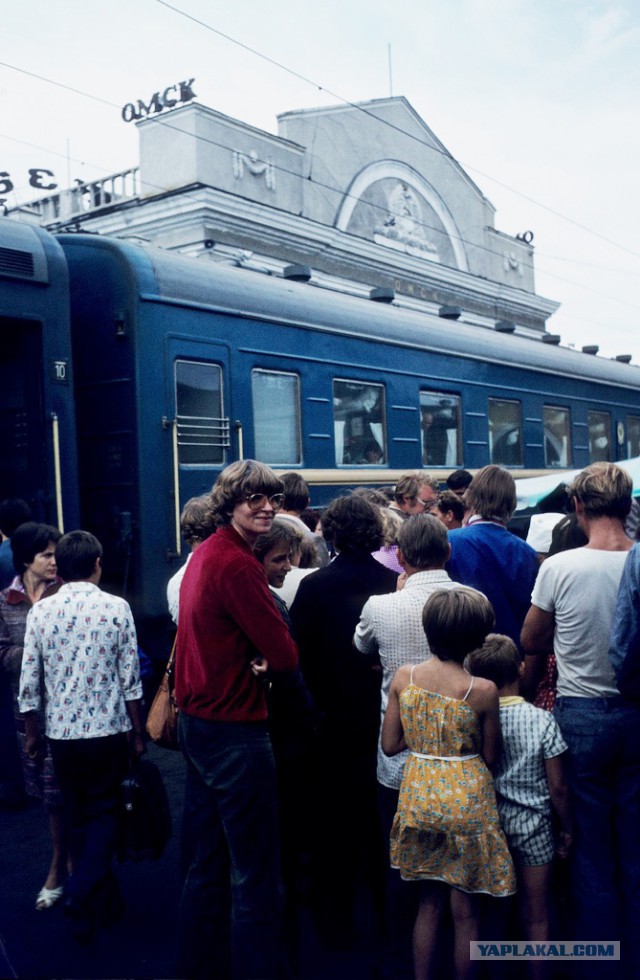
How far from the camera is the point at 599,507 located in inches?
137

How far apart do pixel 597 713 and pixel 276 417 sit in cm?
540

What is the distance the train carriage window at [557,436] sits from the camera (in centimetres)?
1272

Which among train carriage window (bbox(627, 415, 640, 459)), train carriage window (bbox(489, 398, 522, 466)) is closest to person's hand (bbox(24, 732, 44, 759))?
train carriage window (bbox(489, 398, 522, 466))

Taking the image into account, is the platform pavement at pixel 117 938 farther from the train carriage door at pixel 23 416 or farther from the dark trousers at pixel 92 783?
the train carriage door at pixel 23 416

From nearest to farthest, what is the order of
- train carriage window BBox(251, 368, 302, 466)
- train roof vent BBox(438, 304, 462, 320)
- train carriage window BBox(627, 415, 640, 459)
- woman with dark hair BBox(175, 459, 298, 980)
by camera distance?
1. woman with dark hair BBox(175, 459, 298, 980)
2. train carriage window BBox(251, 368, 302, 466)
3. train roof vent BBox(438, 304, 462, 320)
4. train carriage window BBox(627, 415, 640, 459)

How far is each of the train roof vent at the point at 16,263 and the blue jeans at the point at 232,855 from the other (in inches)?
173

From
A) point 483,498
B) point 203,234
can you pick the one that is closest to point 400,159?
point 203,234

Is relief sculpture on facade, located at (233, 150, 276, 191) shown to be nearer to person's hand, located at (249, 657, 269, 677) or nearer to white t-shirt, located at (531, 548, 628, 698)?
white t-shirt, located at (531, 548, 628, 698)

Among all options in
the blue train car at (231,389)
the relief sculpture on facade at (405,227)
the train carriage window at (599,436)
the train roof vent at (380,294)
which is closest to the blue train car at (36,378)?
the blue train car at (231,389)

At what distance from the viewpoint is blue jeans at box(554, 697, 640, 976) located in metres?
3.34

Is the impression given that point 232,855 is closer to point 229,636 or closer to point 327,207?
point 229,636

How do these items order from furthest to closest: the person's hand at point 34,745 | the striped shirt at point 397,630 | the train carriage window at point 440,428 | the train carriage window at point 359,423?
1. the train carriage window at point 440,428
2. the train carriage window at point 359,423
3. the person's hand at point 34,745
4. the striped shirt at point 397,630

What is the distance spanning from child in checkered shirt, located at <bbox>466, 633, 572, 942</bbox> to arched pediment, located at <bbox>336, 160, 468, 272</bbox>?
63.9 feet

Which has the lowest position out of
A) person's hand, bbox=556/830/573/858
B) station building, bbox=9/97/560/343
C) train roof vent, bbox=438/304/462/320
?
person's hand, bbox=556/830/573/858
